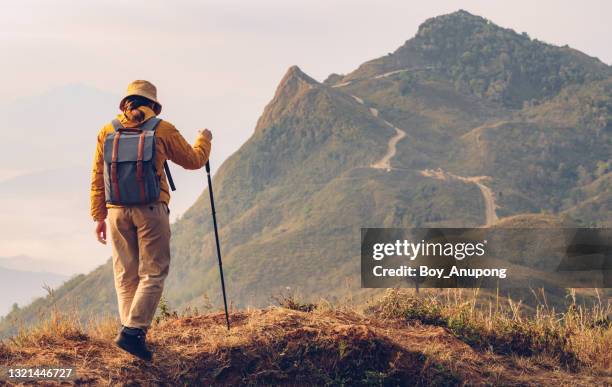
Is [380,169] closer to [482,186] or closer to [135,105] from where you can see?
[482,186]

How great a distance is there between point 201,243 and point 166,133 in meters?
102

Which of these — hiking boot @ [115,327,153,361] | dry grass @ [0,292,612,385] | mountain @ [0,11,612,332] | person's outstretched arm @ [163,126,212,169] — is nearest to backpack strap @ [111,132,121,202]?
person's outstretched arm @ [163,126,212,169]

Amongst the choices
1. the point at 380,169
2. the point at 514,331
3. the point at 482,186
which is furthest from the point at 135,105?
the point at 380,169

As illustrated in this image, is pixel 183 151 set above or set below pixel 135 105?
below

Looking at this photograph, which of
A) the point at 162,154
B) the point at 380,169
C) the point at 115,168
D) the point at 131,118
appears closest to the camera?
the point at 115,168

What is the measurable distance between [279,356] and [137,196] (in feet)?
7.42

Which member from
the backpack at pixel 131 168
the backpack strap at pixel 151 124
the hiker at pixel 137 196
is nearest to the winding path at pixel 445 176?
the hiker at pixel 137 196

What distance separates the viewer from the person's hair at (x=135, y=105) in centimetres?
956

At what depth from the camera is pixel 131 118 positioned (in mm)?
9570

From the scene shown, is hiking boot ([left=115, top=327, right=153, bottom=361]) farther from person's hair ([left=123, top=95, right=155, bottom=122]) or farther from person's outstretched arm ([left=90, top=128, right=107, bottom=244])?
person's hair ([left=123, top=95, right=155, bottom=122])

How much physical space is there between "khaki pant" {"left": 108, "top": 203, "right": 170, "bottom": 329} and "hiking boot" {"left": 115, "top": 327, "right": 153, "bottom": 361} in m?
0.08

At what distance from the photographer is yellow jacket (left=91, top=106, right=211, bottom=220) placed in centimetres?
945

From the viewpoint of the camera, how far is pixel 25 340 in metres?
9.70

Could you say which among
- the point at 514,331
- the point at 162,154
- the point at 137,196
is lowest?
the point at 514,331
